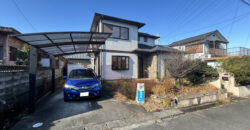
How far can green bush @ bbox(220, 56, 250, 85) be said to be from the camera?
19.6ft

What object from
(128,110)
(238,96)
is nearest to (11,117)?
(128,110)

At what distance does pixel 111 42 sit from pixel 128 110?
19.7 feet

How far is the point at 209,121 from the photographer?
10.1 ft

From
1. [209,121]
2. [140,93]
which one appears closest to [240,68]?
[209,121]

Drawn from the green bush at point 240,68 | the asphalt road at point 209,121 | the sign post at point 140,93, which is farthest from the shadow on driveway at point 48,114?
the green bush at point 240,68

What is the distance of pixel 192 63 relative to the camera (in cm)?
546

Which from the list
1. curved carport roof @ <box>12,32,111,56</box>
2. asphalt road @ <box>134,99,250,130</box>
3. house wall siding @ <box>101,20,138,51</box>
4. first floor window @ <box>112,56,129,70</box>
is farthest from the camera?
first floor window @ <box>112,56,129,70</box>

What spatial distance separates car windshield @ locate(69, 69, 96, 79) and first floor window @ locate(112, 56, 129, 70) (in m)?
Answer: 2.96

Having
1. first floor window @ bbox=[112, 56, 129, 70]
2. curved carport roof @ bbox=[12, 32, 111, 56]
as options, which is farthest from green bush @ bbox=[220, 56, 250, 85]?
curved carport roof @ bbox=[12, 32, 111, 56]

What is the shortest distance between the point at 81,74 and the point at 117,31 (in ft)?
16.3

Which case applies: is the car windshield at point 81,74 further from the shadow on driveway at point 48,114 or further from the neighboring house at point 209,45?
the neighboring house at point 209,45

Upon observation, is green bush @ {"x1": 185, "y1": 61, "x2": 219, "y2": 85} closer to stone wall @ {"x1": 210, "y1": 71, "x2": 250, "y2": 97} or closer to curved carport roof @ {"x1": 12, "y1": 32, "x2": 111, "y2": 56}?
stone wall @ {"x1": 210, "y1": 71, "x2": 250, "y2": 97}

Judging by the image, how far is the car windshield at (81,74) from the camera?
5.26 m

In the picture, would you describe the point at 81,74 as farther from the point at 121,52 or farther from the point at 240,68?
the point at 240,68
